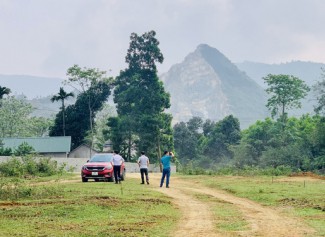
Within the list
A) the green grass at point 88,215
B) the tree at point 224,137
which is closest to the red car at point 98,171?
the green grass at point 88,215

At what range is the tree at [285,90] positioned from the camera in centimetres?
8119

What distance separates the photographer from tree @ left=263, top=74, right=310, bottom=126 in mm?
81188

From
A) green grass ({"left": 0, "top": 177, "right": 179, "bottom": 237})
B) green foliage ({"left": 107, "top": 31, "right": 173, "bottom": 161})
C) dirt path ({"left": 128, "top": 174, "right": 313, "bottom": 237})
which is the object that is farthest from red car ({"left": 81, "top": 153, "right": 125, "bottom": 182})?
green foliage ({"left": 107, "top": 31, "right": 173, "bottom": 161})

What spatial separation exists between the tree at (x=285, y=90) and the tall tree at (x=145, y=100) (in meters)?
20.0

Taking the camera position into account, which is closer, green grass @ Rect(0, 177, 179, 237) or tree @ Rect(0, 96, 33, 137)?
green grass @ Rect(0, 177, 179, 237)

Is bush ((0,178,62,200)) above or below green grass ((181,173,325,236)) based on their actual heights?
above

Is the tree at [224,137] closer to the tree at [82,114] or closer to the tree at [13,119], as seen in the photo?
the tree at [82,114]

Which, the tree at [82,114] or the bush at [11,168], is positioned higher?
the tree at [82,114]

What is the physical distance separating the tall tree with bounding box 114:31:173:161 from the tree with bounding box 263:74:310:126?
65.5ft

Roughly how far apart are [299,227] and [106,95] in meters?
71.5

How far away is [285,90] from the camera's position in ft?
269

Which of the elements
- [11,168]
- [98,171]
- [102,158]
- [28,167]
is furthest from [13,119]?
[98,171]

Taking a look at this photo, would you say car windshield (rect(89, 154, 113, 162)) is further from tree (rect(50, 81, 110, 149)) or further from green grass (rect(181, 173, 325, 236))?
tree (rect(50, 81, 110, 149))

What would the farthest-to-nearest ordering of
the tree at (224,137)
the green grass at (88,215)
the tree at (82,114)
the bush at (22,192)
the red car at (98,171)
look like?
1. the tree at (224,137)
2. the tree at (82,114)
3. the red car at (98,171)
4. the bush at (22,192)
5. the green grass at (88,215)
